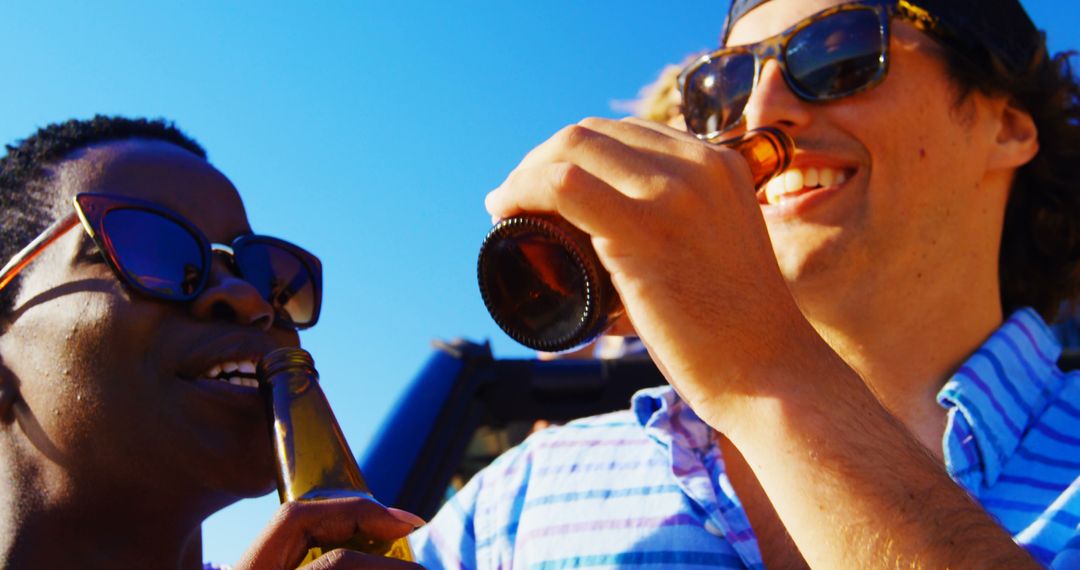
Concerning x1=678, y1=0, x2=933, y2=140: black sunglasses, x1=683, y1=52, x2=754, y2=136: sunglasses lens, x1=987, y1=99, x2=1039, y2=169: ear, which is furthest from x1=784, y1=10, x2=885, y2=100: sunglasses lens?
x1=987, y1=99, x2=1039, y2=169: ear

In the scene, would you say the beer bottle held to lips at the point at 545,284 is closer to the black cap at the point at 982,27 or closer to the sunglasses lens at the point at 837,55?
the sunglasses lens at the point at 837,55

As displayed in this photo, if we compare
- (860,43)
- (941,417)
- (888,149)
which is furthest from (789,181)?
(941,417)

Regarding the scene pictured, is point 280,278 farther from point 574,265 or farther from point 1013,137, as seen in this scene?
point 1013,137

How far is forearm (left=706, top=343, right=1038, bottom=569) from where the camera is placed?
4.25 feet

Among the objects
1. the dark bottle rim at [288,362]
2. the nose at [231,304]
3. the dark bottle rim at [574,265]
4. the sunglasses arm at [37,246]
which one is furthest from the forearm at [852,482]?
the sunglasses arm at [37,246]

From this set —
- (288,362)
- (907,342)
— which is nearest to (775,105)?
(907,342)

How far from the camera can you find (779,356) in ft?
4.65

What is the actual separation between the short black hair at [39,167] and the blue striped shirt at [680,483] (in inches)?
38.7

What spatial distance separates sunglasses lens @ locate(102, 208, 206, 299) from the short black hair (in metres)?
0.21

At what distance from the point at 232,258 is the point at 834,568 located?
1.32 metres

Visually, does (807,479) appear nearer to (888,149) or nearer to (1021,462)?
(1021,462)

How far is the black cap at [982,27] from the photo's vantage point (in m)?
2.49

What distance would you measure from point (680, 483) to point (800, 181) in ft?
2.35

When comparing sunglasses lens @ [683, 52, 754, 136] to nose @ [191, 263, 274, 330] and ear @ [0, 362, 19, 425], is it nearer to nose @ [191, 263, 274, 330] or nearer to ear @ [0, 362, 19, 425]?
nose @ [191, 263, 274, 330]
